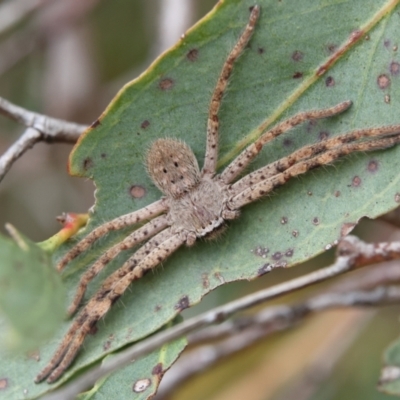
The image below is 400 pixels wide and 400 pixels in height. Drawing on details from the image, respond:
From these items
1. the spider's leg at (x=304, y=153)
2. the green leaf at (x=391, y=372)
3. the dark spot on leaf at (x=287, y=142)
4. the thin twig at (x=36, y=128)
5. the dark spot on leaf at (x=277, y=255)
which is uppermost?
the thin twig at (x=36, y=128)

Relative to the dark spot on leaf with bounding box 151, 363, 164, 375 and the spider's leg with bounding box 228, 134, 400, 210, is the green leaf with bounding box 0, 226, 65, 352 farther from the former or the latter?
the spider's leg with bounding box 228, 134, 400, 210

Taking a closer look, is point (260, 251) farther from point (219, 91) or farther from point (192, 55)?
point (192, 55)

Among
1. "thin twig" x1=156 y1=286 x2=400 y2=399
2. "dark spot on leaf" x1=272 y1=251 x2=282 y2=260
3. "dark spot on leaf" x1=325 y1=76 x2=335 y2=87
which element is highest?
"dark spot on leaf" x1=325 y1=76 x2=335 y2=87

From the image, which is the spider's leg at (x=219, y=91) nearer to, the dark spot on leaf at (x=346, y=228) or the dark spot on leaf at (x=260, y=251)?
the dark spot on leaf at (x=260, y=251)

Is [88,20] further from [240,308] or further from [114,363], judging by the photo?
[114,363]

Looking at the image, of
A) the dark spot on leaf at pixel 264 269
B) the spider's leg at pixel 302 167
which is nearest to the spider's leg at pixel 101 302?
the spider's leg at pixel 302 167

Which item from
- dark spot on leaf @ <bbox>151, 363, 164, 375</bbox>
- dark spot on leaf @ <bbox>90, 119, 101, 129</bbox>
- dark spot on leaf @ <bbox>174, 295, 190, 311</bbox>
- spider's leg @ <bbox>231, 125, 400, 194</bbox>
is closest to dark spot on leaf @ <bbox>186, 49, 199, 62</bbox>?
dark spot on leaf @ <bbox>90, 119, 101, 129</bbox>
